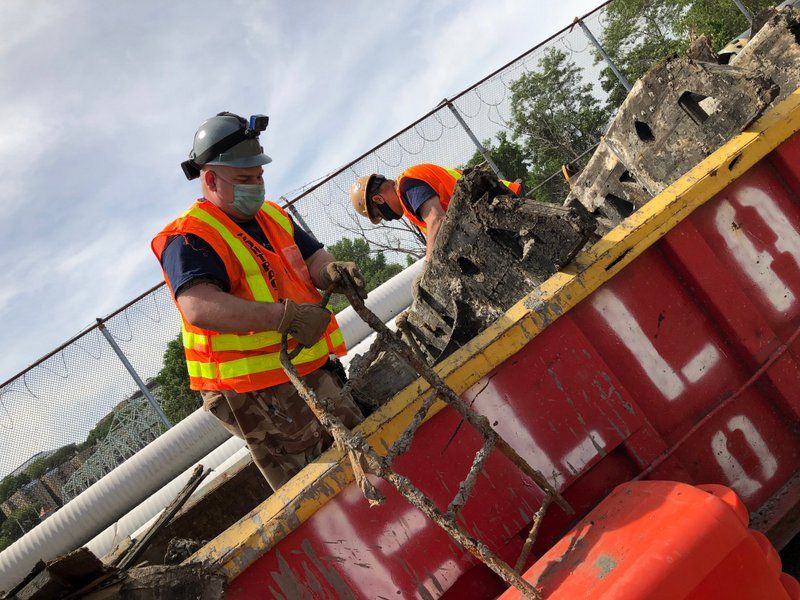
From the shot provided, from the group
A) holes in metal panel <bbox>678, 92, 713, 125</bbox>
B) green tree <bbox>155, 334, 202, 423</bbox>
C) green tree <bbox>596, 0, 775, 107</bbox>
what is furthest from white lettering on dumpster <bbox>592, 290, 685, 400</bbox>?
Result: green tree <bbox>596, 0, 775, 107</bbox>

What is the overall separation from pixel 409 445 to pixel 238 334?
2.91 feet

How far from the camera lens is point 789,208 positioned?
2.76m

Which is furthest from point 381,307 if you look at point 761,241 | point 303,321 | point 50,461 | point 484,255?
point 303,321

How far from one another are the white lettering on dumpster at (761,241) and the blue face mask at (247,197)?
1.89 metres

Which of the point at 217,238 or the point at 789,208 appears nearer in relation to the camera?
the point at 217,238

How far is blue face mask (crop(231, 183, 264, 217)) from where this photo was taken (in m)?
2.64

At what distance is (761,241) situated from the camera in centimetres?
269

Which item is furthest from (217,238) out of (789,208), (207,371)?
(789,208)

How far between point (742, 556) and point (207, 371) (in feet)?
6.13

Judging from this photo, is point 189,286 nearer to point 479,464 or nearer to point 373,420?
point 373,420

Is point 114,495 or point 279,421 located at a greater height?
point 114,495

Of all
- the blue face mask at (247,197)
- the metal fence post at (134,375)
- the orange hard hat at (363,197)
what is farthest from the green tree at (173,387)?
the blue face mask at (247,197)

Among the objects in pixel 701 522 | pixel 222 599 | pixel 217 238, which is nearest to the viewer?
pixel 701 522

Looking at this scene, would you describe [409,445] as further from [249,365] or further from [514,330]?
[249,365]
